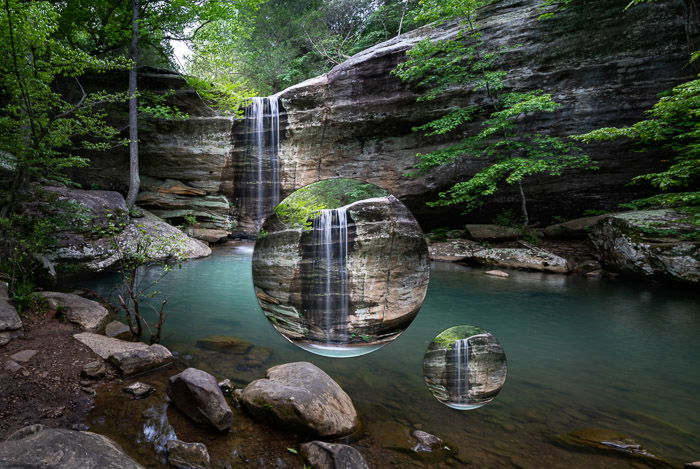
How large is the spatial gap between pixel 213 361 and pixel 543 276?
8.90 meters

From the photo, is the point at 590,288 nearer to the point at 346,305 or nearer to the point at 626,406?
the point at 626,406

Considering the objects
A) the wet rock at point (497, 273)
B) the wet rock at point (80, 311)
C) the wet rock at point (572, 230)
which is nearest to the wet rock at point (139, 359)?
the wet rock at point (80, 311)

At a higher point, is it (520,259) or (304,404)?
(520,259)

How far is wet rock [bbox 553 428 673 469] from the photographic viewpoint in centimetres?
207

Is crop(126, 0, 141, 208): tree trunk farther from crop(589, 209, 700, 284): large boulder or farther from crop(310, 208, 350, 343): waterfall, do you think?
crop(589, 209, 700, 284): large boulder

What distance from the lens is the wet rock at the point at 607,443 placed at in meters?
2.07

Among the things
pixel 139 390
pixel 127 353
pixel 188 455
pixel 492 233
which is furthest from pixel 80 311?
pixel 492 233

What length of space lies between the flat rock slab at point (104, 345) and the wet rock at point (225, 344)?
0.68 m

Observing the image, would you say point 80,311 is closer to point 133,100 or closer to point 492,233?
point 133,100

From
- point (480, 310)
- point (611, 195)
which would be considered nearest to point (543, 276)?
point (480, 310)

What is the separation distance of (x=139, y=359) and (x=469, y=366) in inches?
130

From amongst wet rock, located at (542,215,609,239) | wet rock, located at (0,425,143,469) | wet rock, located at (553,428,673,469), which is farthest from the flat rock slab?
wet rock, located at (542,215,609,239)

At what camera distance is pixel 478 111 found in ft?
39.7

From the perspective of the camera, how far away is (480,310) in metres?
5.73
